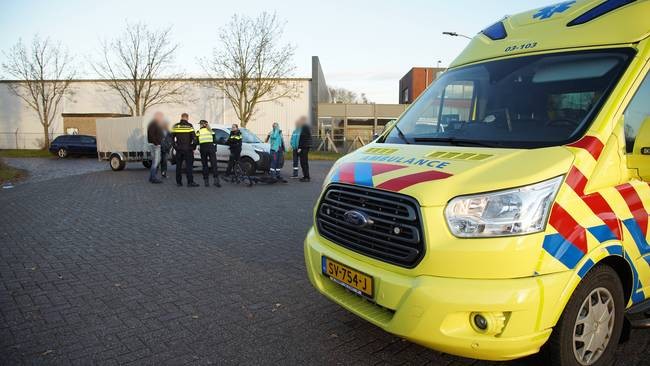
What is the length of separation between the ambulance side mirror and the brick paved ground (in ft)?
4.46

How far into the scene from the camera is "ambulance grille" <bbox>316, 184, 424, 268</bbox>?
2.54 meters

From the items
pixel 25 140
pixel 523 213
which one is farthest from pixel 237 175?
pixel 25 140

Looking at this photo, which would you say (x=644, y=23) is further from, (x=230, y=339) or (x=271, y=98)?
(x=271, y=98)

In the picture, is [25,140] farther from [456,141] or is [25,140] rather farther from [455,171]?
[455,171]

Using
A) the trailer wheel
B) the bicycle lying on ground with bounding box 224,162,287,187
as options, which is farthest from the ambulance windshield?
the trailer wheel

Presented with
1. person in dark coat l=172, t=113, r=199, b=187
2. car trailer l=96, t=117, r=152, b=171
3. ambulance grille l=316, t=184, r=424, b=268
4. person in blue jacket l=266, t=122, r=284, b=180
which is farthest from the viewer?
car trailer l=96, t=117, r=152, b=171

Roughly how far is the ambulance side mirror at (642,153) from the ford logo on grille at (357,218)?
170 centimetres

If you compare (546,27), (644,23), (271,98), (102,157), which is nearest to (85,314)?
(546,27)

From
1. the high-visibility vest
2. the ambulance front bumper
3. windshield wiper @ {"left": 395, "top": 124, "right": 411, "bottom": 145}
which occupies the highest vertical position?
the high-visibility vest

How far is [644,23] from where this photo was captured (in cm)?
291

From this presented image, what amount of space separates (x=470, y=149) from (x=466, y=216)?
0.68 m

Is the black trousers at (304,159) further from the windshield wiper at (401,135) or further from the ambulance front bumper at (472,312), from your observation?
the ambulance front bumper at (472,312)

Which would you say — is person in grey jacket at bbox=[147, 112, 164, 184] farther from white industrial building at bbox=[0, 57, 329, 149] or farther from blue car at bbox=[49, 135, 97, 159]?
white industrial building at bbox=[0, 57, 329, 149]

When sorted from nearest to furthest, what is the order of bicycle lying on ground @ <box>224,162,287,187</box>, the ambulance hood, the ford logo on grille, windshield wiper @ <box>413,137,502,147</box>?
the ambulance hood → the ford logo on grille → windshield wiper @ <box>413,137,502,147</box> → bicycle lying on ground @ <box>224,162,287,187</box>
